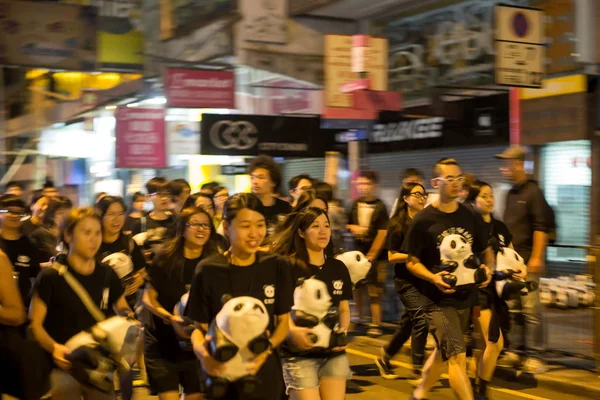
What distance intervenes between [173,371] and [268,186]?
252 centimetres

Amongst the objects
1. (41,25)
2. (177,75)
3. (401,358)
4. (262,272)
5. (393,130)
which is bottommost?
(401,358)

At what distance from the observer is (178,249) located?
6305 mm

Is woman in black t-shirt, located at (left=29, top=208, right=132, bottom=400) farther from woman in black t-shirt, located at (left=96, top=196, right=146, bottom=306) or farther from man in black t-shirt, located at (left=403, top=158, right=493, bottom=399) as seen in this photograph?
man in black t-shirt, located at (left=403, top=158, right=493, bottom=399)

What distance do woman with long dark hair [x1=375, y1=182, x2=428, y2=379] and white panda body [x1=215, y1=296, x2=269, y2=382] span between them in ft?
13.1

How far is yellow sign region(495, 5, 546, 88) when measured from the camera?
11.2 m

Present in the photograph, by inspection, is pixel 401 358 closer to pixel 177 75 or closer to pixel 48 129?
pixel 177 75

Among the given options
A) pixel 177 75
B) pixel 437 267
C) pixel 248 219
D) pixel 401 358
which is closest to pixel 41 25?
pixel 177 75

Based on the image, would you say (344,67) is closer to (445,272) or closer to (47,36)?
(47,36)

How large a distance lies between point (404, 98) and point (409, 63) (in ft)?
2.30

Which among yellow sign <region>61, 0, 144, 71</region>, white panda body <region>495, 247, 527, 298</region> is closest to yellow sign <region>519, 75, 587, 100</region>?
white panda body <region>495, 247, 527, 298</region>

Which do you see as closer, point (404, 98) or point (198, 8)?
point (404, 98)

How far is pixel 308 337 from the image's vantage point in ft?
18.0

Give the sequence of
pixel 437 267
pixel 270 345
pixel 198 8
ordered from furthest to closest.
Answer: pixel 198 8, pixel 437 267, pixel 270 345

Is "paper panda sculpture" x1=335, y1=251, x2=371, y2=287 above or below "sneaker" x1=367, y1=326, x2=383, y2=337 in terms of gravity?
above
